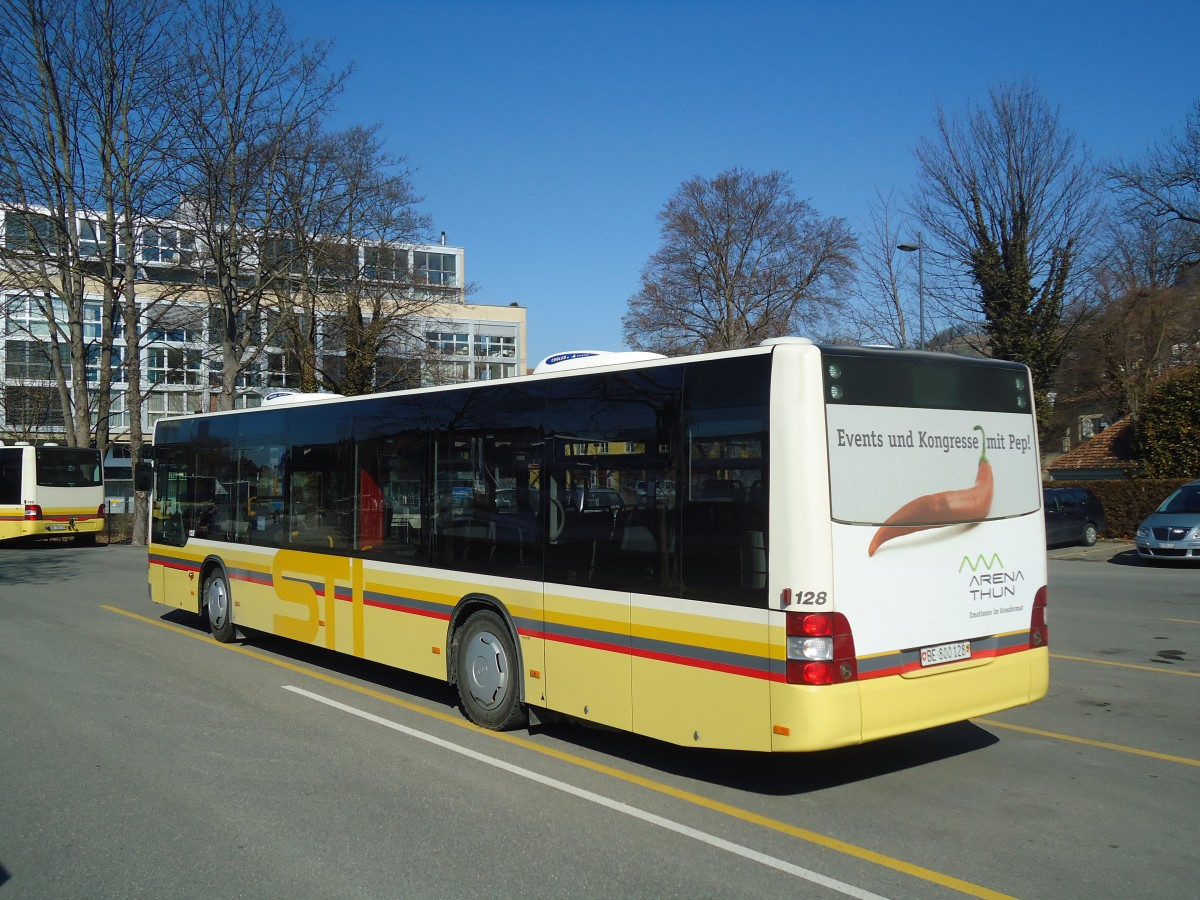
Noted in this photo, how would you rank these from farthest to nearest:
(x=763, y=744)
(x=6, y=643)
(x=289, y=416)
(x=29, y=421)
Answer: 1. (x=29, y=421)
2. (x=6, y=643)
3. (x=289, y=416)
4. (x=763, y=744)

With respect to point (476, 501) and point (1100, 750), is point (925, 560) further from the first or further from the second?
point (476, 501)

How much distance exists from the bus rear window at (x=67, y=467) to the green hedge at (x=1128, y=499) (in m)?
28.6

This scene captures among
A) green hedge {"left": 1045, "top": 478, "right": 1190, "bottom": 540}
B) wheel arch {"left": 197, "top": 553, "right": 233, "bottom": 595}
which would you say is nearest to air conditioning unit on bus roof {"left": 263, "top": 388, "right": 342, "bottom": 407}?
wheel arch {"left": 197, "top": 553, "right": 233, "bottom": 595}

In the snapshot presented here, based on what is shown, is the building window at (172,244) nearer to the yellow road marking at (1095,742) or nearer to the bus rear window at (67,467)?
the bus rear window at (67,467)

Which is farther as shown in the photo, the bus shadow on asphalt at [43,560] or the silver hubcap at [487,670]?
the bus shadow on asphalt at [43,560]

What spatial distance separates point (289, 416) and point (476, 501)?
374 cm

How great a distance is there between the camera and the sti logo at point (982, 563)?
6422mm

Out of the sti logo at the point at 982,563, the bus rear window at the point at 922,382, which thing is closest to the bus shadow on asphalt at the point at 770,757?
the sti logo at the point at 982,563

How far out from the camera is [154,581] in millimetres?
13906

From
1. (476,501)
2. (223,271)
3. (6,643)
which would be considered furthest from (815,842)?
(223,271)

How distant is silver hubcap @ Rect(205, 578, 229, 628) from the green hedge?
24.2 meters

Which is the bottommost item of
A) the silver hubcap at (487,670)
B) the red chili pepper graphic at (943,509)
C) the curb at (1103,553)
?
the curb at (1103,553)

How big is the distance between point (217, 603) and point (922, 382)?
9121 millimetres

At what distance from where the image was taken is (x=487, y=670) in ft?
26.4
